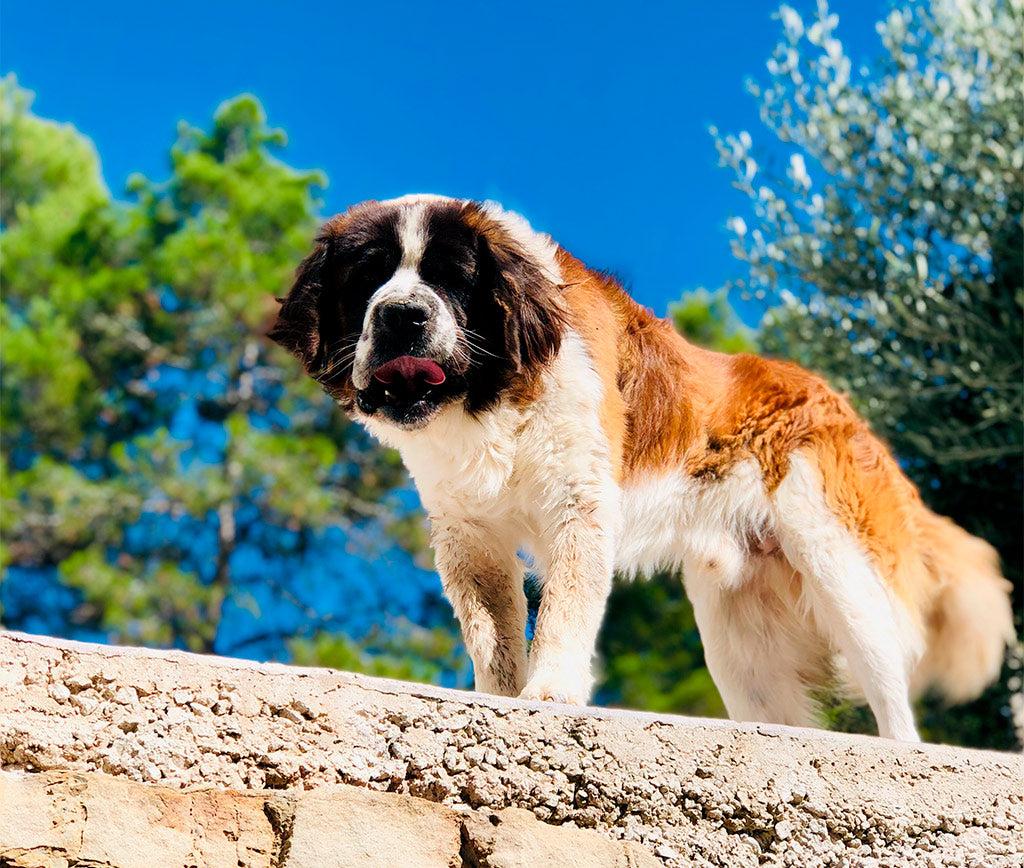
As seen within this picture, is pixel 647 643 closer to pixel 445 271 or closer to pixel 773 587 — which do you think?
pixel 773 587

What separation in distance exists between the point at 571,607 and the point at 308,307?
1.25 meters

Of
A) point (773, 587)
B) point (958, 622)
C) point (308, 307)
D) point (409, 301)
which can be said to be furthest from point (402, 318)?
point (958, 622)

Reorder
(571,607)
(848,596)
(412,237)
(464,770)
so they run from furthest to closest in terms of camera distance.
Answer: (848,596) → (412,237) → (571,607) → (464,770)

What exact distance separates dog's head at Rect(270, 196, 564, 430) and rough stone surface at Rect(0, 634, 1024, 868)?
1.18 m

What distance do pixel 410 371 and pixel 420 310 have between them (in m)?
0.18

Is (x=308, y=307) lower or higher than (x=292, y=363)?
lower

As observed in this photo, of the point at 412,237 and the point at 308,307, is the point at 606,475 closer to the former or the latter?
the point at 412,237

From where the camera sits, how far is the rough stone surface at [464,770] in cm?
224

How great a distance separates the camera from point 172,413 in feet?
51.1

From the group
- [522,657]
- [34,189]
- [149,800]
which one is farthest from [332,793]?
[34,189]

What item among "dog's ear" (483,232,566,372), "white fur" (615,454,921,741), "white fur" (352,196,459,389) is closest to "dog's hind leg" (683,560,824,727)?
"white fur" (615,454,921,741)

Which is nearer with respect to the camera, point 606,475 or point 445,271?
point 606,475

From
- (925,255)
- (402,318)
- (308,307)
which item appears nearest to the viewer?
(402,318)

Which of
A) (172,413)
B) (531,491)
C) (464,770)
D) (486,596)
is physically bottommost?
(464,770)
